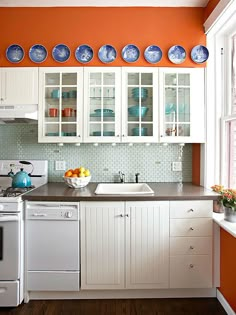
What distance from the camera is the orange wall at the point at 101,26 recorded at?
105 inches

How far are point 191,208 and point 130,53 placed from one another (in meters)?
1.56

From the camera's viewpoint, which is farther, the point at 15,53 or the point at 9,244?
the point at 15,53

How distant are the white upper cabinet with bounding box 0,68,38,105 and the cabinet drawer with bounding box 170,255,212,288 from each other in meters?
1.95

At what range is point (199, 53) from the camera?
2.63 metres

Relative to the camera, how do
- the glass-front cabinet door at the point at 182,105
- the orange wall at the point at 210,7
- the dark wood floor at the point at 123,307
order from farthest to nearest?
the glass-front cabinet door at the point at 182,105 → the orange wall at the point at 210,7 → the dark wood floor at the point at 123,307

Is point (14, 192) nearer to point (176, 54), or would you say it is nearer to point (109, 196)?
point (109, 196)

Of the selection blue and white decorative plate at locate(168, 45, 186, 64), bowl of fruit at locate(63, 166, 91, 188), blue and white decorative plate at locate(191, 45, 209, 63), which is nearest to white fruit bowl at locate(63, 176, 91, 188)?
bowl of fruit at locate(63, 166, 91, 188)

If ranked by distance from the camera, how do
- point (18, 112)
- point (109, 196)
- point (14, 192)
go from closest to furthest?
point (109, 196) → point (14, 192) → point (18, 112)

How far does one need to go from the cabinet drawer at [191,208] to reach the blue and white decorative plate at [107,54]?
1479 millimetres

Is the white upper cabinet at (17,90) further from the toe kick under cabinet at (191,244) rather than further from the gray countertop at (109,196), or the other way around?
the toe kick under cabinet at (191,244)

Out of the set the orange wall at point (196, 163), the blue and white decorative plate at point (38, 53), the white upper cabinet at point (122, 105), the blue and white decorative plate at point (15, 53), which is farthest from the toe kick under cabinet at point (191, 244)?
the blue and white decorative plate at point (15, 53)

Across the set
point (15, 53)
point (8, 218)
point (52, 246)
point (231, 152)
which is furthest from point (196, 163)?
point (15, 53)

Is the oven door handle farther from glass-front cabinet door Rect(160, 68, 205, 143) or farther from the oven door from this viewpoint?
glass-front cabinet door Rect(160, 68, 205, 143)

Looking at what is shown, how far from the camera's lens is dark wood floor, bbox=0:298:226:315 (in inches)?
83.3
